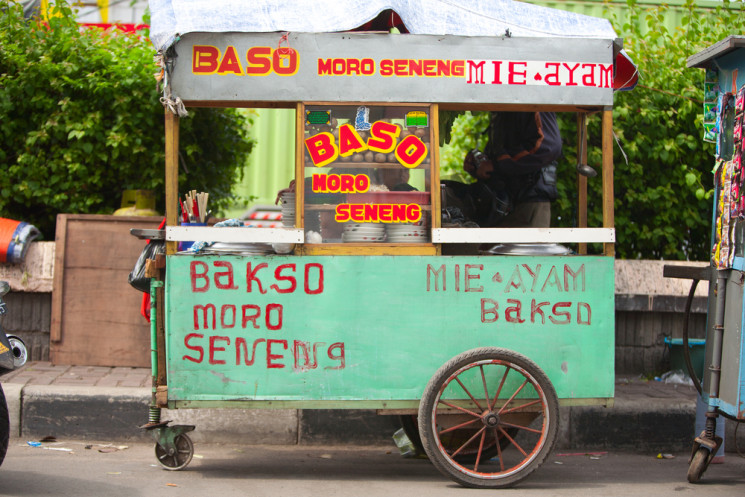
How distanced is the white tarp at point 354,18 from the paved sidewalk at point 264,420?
2.20m

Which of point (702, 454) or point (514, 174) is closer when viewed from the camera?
point (702, 454)

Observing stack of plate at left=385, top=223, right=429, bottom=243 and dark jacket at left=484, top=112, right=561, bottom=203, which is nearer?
stack of plate at left=385, top=223, right=429, bottom=243

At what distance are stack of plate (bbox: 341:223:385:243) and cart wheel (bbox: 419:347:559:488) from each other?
712mm

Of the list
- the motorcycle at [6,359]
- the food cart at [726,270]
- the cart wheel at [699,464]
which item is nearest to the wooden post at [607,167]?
the food cart at [726,270]

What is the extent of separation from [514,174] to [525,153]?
0.23 m

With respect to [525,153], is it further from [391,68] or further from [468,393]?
[468,393]

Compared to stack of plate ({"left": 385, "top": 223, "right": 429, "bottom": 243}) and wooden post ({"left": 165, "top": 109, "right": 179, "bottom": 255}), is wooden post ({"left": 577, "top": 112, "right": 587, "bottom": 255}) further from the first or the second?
wooden post ({"left": 165, "top": 109, "right": 179, "bottom": 255})

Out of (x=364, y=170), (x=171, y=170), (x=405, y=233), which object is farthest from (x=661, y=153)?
(x=171, y=170)

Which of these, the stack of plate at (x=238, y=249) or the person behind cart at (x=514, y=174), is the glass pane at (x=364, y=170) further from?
the person behind cart at (x=514, y=174)

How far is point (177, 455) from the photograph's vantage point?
13.5 ft

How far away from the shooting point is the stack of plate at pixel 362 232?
13.1 feet

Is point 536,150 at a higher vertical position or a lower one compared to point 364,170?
higher

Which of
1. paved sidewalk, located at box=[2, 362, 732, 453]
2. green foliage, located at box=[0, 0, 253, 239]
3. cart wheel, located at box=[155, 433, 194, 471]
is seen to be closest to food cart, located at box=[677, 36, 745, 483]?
paved sidewalk, located at box=[2, 362, 732, 453]

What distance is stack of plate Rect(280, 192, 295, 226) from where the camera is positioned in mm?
4082
